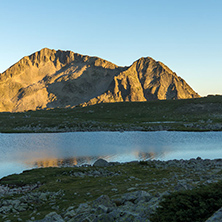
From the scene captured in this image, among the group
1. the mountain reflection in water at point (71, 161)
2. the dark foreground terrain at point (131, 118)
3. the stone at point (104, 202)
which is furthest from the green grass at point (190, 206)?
the dark foreground terrain at point (131, 118)

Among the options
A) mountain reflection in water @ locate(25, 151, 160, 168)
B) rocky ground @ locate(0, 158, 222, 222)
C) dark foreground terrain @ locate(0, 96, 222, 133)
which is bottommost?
rocky ground @ locate(0, 158, 222, 222)

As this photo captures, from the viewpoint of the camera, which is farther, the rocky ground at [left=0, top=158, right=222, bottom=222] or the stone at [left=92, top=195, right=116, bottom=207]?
the stone at [left=92, top=195, right=116, bottom=207]

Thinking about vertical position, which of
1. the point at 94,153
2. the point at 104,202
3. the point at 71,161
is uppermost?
the point at 94,153

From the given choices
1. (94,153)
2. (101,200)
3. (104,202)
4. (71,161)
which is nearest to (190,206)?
(104,202)

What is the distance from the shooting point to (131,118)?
108 metres

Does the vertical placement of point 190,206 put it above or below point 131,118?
below

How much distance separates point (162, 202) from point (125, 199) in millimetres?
2733

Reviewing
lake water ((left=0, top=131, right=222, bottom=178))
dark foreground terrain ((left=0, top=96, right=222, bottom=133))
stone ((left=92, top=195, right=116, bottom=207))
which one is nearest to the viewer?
stone ((left=92, top=195, right=116, bottom=207))

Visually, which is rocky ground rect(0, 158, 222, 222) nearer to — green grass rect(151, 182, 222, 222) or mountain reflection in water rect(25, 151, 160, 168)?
green grass rect(151, 182, 222, 222)

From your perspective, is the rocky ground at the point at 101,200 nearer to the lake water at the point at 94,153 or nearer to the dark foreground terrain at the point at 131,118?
the lake water at the point at 94,153

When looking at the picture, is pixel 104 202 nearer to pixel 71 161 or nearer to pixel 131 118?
pixel 71 161

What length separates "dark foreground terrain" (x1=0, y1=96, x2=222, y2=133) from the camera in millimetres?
80750

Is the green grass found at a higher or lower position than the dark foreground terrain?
lower

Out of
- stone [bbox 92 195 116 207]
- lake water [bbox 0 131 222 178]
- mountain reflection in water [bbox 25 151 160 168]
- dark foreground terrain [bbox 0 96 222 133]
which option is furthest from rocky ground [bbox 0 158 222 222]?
dark foreground terrain [bbox 0 96 222 133]
